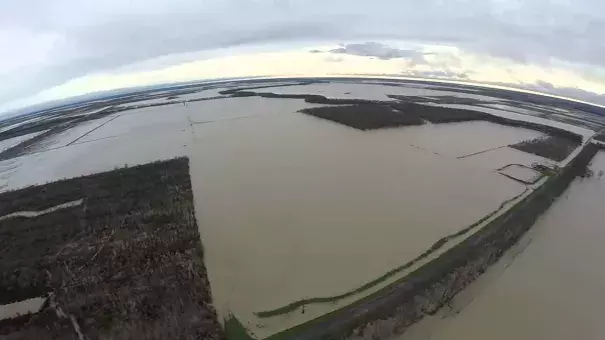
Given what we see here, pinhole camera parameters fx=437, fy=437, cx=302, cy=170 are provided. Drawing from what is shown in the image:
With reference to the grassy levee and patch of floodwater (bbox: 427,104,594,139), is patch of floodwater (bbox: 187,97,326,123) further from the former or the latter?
the grassy levee

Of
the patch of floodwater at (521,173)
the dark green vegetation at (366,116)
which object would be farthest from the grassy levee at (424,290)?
the dark green vegetation at (366,116)

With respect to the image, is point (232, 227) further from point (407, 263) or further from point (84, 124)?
point (84, 124)

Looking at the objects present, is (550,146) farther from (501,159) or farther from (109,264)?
(109,264)

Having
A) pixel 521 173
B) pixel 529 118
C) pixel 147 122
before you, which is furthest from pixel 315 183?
pixel 529 118

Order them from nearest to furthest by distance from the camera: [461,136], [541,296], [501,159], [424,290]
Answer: [424,290]
[541,296]
[501,159]
[461,136]

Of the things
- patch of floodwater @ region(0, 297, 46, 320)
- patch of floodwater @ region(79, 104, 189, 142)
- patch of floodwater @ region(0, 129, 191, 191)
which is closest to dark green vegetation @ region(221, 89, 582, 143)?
patch of floodwater @ region(79, 104, 189, 142)

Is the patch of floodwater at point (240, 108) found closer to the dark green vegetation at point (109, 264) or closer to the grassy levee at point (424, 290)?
the dark green vegetation at point (109, 264)
